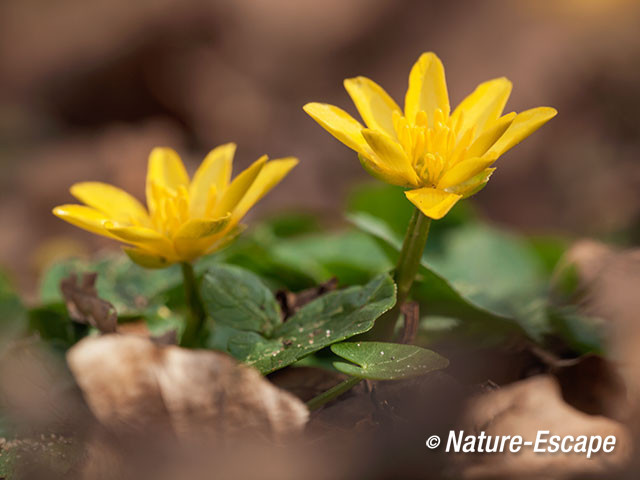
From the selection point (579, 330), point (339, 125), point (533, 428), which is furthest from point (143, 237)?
point (579, 330)

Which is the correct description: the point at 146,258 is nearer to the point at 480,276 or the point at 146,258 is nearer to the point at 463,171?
the point at 463,171

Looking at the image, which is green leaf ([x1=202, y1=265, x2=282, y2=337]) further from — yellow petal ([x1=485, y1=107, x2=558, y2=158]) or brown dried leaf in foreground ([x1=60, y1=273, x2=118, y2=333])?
yellow petal ([x1=485, y1=107, x2=558, y2=158])

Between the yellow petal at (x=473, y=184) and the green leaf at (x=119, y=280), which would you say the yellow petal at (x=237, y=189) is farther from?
the green leaf at (x=119, y=280)

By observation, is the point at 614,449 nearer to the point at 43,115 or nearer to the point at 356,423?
the point at 356,423

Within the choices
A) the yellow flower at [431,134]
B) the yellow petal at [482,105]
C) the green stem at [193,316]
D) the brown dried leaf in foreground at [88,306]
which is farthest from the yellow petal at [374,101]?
the brown dried leaf in foreground at [88,306]

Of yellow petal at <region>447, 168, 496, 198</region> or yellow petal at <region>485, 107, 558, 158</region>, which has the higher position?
yellow petal at <region>485, 107, 558, 158</region>

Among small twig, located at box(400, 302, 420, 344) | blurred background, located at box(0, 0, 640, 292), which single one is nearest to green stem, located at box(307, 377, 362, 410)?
small twig, located at box(400, 302, 420, 344)
